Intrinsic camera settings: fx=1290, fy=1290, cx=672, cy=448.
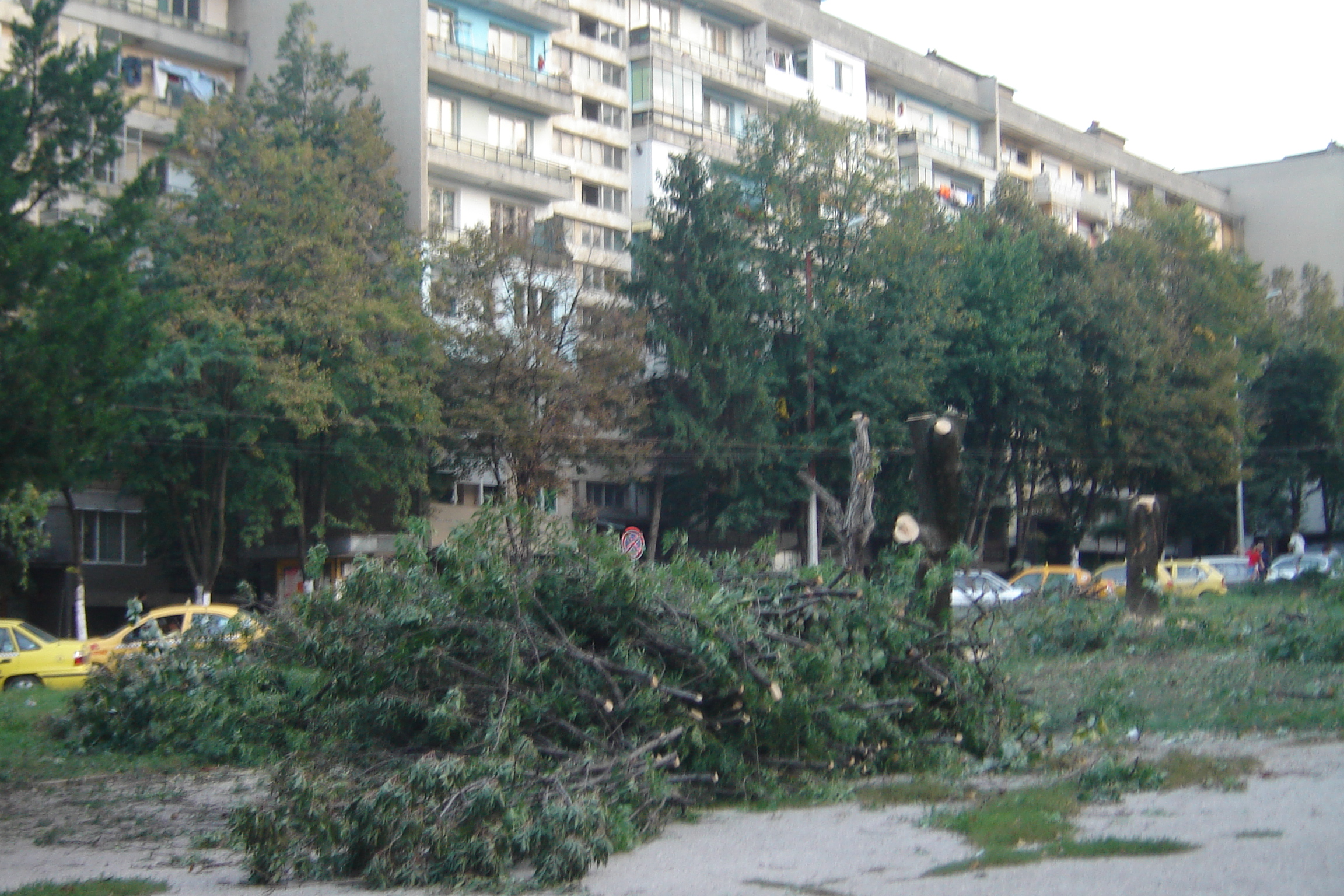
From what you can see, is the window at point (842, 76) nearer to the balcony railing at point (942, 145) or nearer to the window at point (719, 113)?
the balcony railing at point (942, 145)

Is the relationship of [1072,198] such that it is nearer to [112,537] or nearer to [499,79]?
[499,79]

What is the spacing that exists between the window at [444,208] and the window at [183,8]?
9292 mm

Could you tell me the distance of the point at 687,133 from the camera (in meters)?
46.2

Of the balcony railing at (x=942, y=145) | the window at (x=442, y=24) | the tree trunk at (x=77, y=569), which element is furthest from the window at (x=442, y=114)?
the balcony railing at (x=942, y=145)

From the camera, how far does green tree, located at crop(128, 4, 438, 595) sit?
2906cm

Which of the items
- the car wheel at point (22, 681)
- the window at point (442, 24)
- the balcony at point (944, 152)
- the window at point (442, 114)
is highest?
the balcony at point (944, 152)

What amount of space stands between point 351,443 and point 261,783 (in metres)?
21.1

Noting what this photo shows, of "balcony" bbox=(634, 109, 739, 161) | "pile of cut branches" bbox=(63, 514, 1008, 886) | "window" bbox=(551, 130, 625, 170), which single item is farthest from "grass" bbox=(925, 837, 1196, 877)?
"window" bbox=(551, 130, 625, 170)

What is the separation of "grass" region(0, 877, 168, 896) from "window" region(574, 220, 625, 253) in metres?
36.3

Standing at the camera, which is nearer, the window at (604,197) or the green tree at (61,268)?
the green tree at (61,268)

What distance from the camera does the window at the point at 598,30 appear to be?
4588 centimetres

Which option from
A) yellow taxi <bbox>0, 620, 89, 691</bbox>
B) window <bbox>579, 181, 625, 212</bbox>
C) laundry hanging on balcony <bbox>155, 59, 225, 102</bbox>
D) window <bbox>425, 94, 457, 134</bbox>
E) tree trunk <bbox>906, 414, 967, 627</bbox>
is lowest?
yellow taxi <bbox>0, 620, 89, 691</bbox>

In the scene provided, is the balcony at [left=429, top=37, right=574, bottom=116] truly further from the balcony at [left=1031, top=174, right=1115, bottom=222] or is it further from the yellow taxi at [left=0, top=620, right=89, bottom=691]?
the balcony at [left=1031, top=174, right=1115, bottom=222]

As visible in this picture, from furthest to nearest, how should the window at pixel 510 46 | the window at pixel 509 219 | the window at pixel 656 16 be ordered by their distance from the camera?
the window at pixel 656 16 < the window at pixel 510 46 < the window at pixel 509 219
